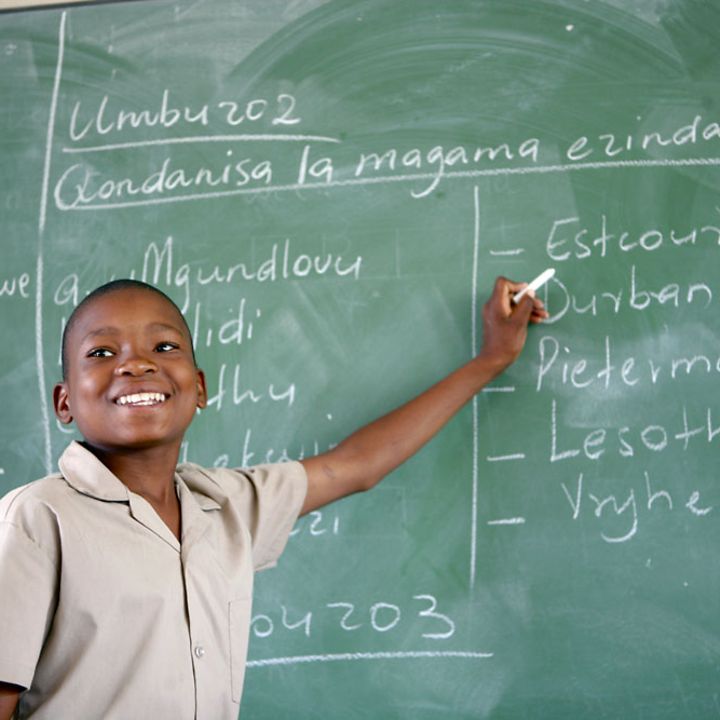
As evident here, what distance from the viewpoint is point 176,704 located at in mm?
1419

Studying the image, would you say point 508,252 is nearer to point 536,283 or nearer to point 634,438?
point 536,283

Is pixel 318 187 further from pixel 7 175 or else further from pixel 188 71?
pixel 7 175

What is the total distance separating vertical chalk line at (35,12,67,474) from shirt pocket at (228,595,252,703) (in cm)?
73

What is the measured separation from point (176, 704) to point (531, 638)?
727 millimetres

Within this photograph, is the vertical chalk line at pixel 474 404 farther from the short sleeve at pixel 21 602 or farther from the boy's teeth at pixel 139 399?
the short sleeve at pixel 21 602

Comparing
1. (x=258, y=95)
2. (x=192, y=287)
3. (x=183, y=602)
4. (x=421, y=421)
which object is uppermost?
(x=258, y=95)

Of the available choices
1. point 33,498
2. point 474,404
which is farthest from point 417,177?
point 33,498

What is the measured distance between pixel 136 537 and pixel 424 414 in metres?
0.60

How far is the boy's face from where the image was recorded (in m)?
1.51

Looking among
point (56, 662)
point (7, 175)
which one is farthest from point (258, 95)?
point (56, 662)

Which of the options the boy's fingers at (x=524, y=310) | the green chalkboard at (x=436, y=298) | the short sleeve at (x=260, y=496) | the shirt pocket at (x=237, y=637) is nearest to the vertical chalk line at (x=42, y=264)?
the green chalkboard at (x=436, y=298)

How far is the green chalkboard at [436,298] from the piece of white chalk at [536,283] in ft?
0.14

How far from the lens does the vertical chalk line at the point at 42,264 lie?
A: 210 cm

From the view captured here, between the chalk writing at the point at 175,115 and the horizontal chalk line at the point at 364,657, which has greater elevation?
the chalk writing at the point at 175,115
